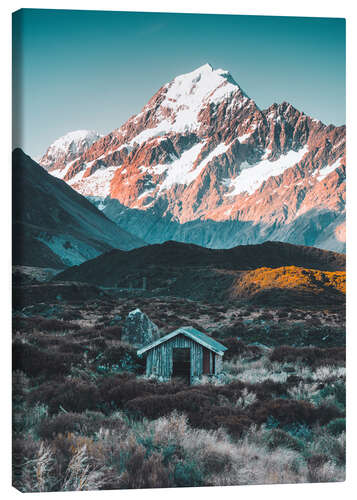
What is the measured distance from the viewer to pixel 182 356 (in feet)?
42.7

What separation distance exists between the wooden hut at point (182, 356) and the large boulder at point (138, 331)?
286 centimetres

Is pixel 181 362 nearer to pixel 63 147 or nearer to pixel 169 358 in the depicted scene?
pixel 169 358

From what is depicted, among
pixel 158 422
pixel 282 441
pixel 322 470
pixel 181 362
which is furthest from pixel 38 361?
pixel 322 470

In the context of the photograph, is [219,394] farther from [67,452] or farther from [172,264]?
[172,264]

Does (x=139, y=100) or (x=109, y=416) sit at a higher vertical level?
(x=139, y=100)

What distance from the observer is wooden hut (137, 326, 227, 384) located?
12844mm

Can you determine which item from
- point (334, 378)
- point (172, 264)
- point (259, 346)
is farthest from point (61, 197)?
point (334, 378)

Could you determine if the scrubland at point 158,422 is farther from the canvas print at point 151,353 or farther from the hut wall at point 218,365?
the hut wall at point 218,365

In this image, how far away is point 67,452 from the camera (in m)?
8.32

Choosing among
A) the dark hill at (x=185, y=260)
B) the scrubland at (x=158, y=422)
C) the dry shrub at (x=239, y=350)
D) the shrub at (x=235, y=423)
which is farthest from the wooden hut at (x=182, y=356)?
the dark hill at (x=185, y=260)

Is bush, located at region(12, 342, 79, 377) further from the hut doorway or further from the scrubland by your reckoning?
the hut doorway

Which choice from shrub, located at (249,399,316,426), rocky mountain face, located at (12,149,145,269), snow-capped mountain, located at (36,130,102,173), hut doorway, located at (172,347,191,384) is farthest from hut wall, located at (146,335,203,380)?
rocky mountain face, located at (12,149,145,269)

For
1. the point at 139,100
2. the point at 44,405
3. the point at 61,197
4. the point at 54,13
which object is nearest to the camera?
the point at 44,405
